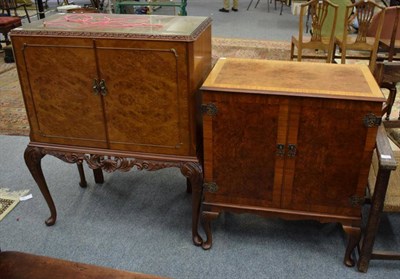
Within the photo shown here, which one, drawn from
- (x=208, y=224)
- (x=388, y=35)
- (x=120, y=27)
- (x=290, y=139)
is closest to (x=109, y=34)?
(x=120, y=27)

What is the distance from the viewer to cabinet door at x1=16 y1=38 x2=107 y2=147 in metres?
1.77

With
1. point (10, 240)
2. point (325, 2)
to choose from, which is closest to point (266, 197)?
point (10, 240)

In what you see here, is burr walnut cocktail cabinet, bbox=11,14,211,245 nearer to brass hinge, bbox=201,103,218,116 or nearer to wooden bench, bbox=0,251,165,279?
brass hinge, bbox=201,103,218,116

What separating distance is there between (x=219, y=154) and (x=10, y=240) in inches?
48.3

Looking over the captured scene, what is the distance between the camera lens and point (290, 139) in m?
Result: 1.69

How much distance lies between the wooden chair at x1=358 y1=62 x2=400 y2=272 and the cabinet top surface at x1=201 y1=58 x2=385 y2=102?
11cm

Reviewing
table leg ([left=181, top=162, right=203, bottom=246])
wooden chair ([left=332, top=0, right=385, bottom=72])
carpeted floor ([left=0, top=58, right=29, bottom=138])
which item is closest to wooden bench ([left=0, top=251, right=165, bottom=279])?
table leg ([left=181, top=162, right=203, bottom=246])

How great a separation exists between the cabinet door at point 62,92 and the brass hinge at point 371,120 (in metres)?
1.15

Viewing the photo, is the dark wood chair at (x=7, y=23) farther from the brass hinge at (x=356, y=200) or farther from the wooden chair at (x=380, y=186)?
the brass hinge at (x=356, y=200)

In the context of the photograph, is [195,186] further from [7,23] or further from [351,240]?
[7,23]

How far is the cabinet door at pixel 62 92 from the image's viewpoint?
177cm

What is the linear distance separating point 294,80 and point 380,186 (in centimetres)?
57

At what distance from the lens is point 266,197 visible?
6.07 ft

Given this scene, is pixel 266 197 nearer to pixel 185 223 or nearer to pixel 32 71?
pixel 185 223
